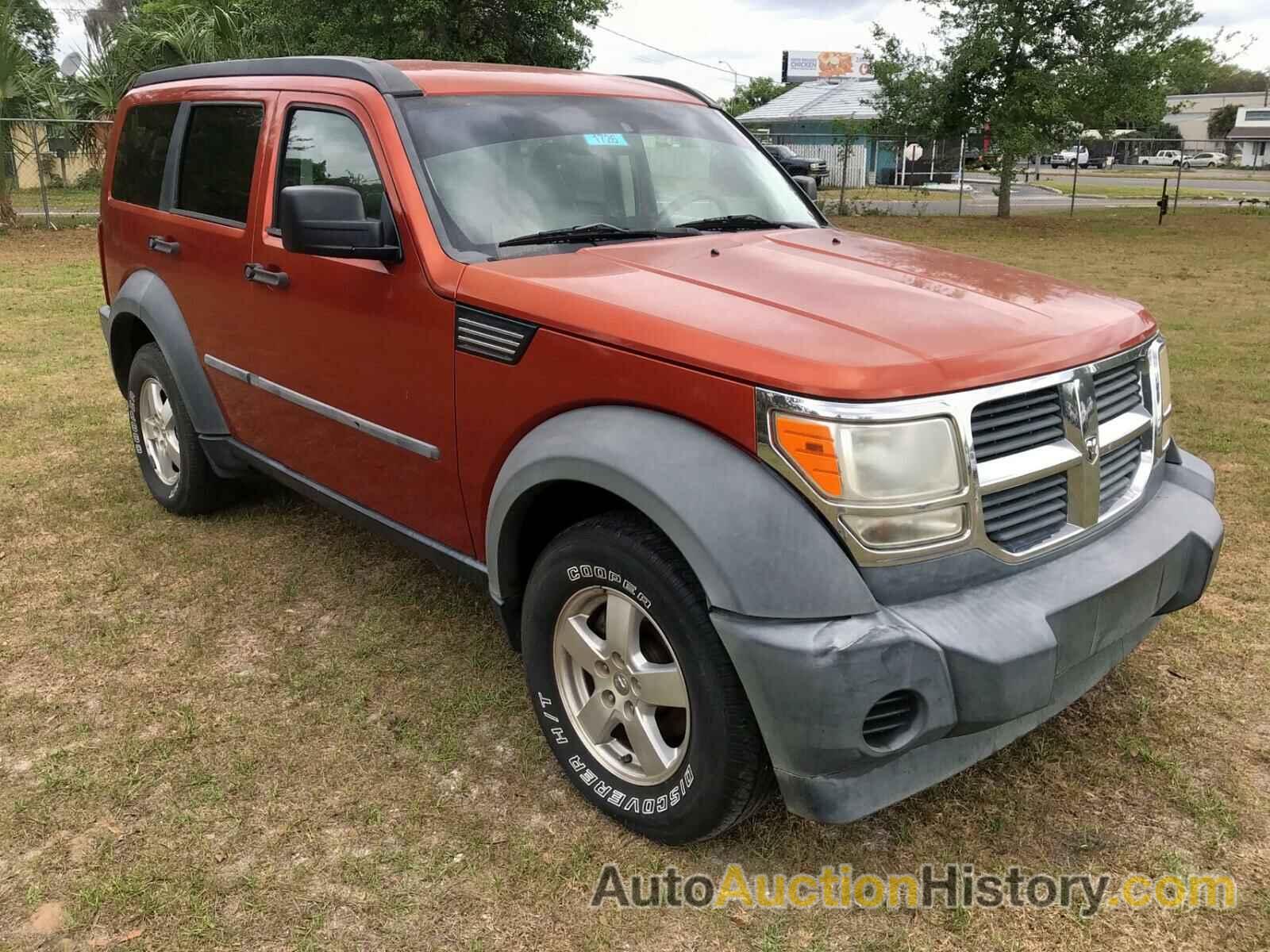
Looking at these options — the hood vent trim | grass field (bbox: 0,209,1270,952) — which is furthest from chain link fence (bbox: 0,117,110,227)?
the hood vent trim

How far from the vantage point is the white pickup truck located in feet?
234

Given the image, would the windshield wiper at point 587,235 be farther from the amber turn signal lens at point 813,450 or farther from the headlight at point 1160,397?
the headlight at point 1160,397

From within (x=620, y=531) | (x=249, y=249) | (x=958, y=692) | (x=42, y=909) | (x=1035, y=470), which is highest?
(x=249, y=249)

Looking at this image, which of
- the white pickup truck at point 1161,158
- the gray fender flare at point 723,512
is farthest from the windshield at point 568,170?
the white pickup truck at point 1161,158

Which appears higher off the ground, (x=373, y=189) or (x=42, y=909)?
(x=373, y=189)

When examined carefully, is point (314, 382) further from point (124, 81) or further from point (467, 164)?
point (124, 81)

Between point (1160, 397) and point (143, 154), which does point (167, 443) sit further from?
point (1160, 397)

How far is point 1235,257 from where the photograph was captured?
52.5ft

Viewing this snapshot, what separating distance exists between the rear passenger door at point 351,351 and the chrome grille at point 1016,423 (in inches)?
58.9

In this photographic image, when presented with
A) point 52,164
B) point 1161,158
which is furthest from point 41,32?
point 1161,158

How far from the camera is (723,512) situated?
2273mm

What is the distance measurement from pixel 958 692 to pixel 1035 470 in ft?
1.81

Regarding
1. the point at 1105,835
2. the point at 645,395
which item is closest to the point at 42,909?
the point at 645,395

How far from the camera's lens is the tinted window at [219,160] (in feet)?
13.0
